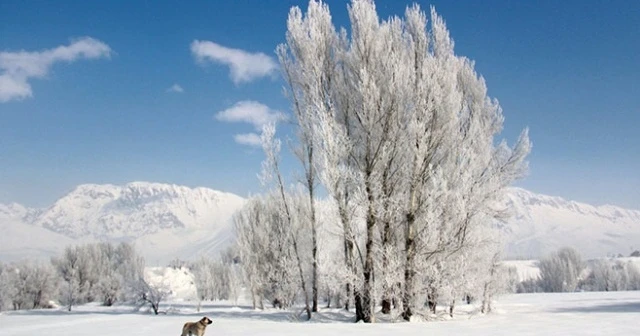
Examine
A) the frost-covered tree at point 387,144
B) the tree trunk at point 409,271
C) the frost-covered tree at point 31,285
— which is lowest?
the frost-covered tree at point 31,285

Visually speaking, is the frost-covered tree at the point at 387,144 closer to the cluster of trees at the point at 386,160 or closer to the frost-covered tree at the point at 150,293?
the cluster of trees at the point at 386,160

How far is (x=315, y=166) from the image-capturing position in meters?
15.2

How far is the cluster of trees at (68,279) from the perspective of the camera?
161ft

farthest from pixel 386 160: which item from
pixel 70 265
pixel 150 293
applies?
pixel 70 265

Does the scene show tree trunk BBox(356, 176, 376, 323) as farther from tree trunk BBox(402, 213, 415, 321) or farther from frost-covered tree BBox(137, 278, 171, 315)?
frost-covered tree BBox(137, 278, 171, 315)

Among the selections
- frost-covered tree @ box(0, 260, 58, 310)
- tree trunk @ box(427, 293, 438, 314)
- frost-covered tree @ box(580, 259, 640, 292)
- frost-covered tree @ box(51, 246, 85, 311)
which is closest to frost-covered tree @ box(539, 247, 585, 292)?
frost-covered tree @ box(580, 259, 640, 292)

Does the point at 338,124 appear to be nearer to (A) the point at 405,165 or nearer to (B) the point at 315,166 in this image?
(B) the point at 315,166

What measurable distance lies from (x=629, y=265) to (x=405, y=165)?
74.3 metres

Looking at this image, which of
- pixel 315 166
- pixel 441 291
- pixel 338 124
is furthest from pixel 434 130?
pixel 441 291

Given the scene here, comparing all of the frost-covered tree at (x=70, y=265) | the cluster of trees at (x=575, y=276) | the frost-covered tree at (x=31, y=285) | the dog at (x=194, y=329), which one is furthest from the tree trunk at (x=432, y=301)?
the cluster of trees at (x=575, y=276)

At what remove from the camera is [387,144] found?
559 inches

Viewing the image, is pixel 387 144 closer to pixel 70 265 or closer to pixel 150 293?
pixel 150 293

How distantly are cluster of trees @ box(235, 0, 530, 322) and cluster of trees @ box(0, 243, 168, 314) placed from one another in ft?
109

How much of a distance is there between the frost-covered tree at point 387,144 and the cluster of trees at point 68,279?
110ft
